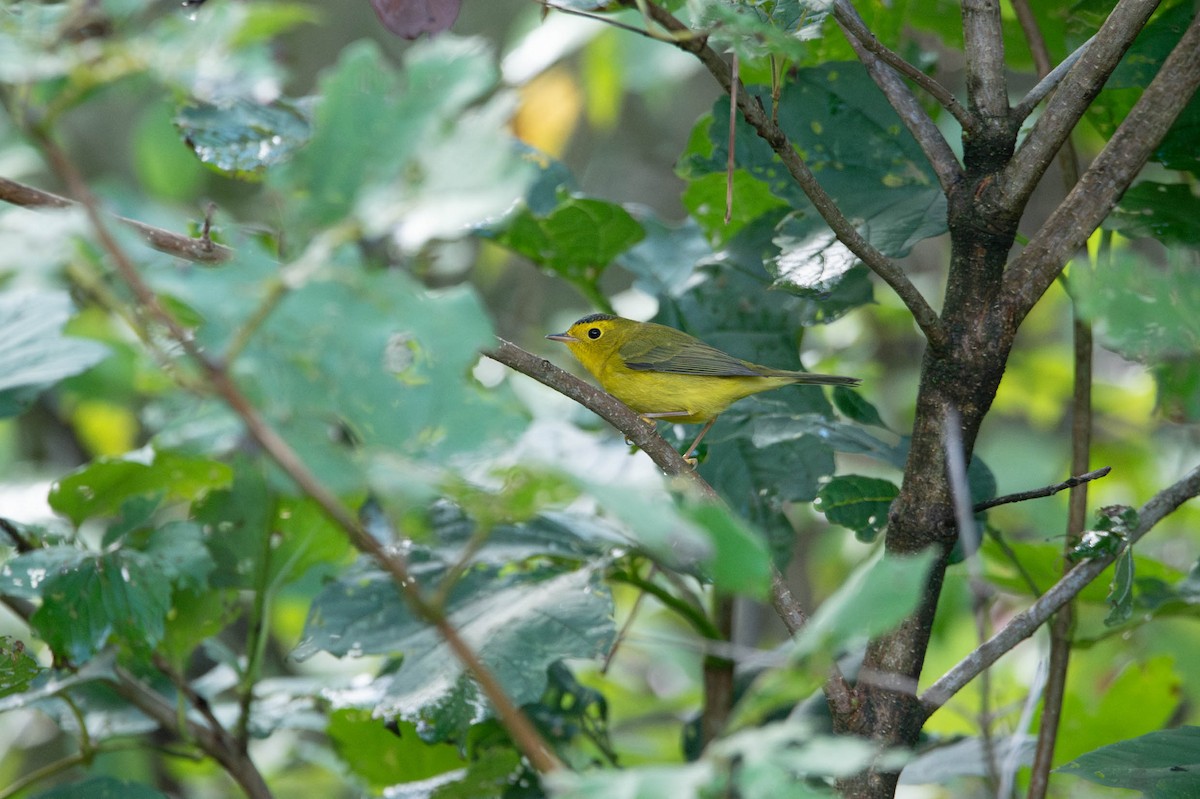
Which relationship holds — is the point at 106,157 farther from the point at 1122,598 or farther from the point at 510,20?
the point at 1122,598

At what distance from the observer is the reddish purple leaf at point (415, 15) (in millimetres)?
1378

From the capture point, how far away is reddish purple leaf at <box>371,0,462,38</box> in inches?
54.2

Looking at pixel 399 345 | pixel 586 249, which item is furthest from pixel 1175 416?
pixel 399 345

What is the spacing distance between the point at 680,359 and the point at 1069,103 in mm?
2095

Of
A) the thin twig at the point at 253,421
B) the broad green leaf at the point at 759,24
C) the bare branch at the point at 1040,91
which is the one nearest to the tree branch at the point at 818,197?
the broad green leaf at the point at 759,24

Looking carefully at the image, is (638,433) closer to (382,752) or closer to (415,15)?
(415,15)

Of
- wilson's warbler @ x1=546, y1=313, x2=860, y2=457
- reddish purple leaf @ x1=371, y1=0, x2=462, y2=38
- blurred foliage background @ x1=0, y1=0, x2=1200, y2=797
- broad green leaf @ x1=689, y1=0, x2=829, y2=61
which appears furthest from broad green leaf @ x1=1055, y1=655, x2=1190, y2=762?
reddish purple leaf @ x1=371, y1=0, x2=462, y2=38

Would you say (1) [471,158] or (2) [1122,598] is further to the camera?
(2) [1122,598]

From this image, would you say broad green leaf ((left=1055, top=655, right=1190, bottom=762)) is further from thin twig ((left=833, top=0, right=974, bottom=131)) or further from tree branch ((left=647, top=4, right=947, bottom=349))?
thin twig ((left=833, top=0, right=974, bottom=131))

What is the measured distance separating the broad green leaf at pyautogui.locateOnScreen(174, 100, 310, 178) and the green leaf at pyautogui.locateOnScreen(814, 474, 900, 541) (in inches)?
46.9

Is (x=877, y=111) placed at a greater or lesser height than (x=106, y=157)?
greater

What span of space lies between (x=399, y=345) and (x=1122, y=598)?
116 cm

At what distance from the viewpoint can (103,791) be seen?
1.66 m

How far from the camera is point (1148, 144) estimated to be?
140cm
